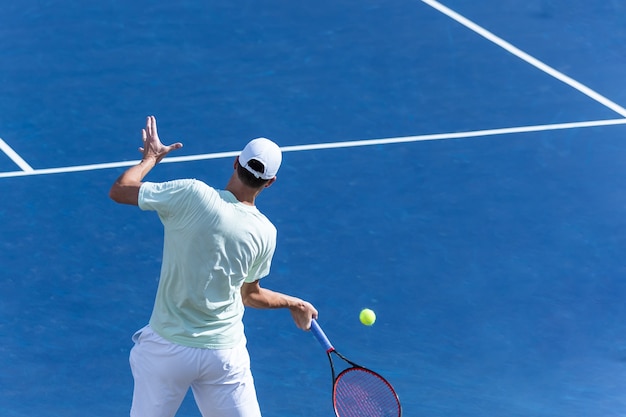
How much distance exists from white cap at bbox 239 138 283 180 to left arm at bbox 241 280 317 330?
2.34ft

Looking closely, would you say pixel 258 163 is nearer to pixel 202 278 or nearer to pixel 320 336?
pixel 202 278

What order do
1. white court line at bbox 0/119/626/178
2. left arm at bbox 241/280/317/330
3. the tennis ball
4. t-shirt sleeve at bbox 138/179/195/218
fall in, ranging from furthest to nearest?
white court line at bbox 0/119/626/178 → the tennis ball → left arm at bbox 241/280/317/330 → t-shirt sleeve at bbox 138/179/195/218

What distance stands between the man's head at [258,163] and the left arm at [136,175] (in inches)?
17.5

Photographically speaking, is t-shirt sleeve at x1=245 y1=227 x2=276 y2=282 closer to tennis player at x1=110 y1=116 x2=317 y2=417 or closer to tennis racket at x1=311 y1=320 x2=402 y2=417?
tennis player at x1=110 y1=116 x2=317 y2=417

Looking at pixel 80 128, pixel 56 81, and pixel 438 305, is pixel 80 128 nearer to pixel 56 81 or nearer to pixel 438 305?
pixel 56 81

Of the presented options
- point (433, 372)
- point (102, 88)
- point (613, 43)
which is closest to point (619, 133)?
point (613, 43)

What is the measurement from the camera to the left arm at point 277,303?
570cm

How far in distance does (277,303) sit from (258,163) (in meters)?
0.92

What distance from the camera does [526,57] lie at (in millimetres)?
10188

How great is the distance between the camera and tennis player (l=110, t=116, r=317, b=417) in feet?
16.9

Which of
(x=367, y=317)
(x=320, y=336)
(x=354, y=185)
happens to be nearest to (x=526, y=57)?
(x=354, y=185)

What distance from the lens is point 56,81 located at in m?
9.72

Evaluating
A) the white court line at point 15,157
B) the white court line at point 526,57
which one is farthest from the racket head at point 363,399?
the white court line at point 526,57

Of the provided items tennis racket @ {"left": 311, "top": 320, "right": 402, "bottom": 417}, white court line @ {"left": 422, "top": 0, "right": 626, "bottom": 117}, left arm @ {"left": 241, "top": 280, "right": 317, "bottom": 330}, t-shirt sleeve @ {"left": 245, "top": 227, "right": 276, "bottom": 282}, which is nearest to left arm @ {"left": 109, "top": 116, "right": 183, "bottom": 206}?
t-shirt sleeve @ {"left": 245, "top": 227, "right": 276, "bottom": 282}
